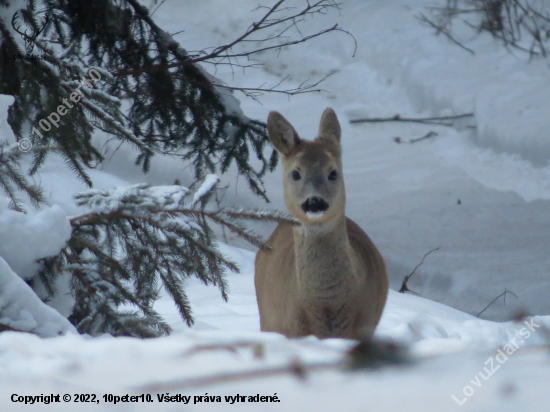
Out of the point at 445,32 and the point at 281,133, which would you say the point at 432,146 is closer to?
the point at 445,32

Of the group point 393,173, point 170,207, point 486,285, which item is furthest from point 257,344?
point 393,173

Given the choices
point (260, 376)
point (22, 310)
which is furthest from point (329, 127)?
point (260, 376)

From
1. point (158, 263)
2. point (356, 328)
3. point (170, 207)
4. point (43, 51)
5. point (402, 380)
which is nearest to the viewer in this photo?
point (402, 380)

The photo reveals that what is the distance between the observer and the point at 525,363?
38.9 inches

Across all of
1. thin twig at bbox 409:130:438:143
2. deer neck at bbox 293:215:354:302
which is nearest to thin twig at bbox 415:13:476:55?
thin twig at bbox 409:130:438:143

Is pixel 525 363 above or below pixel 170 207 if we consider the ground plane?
above

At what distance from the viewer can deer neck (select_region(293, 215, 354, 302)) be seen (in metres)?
3.04

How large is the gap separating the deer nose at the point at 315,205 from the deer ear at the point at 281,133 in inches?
19.1

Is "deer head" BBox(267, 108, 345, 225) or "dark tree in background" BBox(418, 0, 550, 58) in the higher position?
"deer head" BBox(267, 108, 345, 225)

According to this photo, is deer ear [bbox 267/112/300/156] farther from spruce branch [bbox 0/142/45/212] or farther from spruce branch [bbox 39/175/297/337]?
spruce branch [bbox 0/142/45/212]

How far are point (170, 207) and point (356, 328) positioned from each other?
46.8 inches

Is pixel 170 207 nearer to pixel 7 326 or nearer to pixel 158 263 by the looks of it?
pixel 158 263

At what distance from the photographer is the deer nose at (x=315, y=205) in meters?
2.98

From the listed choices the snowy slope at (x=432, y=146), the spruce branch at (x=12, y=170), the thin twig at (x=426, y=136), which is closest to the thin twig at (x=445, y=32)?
the snowy slope at (x=432, y=146)
